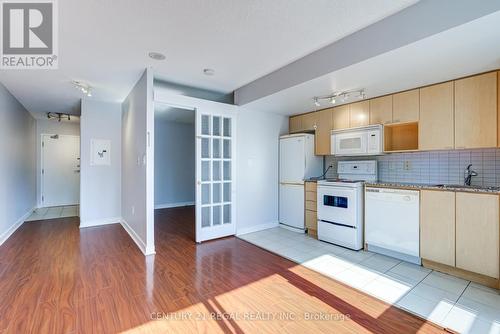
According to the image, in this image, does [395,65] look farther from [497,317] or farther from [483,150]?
[497,317]

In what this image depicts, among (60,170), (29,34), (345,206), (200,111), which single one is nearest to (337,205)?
(345,206)

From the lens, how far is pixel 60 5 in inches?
71.1

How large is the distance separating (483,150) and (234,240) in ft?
11.4

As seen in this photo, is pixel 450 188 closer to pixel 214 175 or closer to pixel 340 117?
pixel 340 117

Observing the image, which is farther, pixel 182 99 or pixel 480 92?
pixel 182 99

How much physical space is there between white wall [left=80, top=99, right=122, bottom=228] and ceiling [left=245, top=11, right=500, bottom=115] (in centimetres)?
338

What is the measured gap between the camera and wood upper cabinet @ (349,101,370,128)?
137 inches

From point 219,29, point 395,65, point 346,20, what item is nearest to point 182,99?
point 219,29

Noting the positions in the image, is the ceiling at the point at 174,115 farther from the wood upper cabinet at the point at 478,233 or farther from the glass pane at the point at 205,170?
the wood upper cabinet at the point at 478,233

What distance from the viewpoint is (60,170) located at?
645cm

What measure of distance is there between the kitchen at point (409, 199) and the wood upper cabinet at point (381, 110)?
0.05ft

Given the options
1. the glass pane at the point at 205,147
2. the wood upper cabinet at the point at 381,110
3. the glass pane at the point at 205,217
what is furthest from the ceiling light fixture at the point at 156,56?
the wood upper cabinet at the point at 381,110

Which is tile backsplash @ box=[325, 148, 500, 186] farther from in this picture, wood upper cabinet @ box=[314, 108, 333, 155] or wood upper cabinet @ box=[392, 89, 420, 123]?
wood upper cabinet @ box=[314, 108, 333, 155]

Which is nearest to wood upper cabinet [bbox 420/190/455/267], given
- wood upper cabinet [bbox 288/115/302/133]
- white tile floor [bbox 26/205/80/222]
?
wood upper cabinet [bbox 288/115/302/133]
